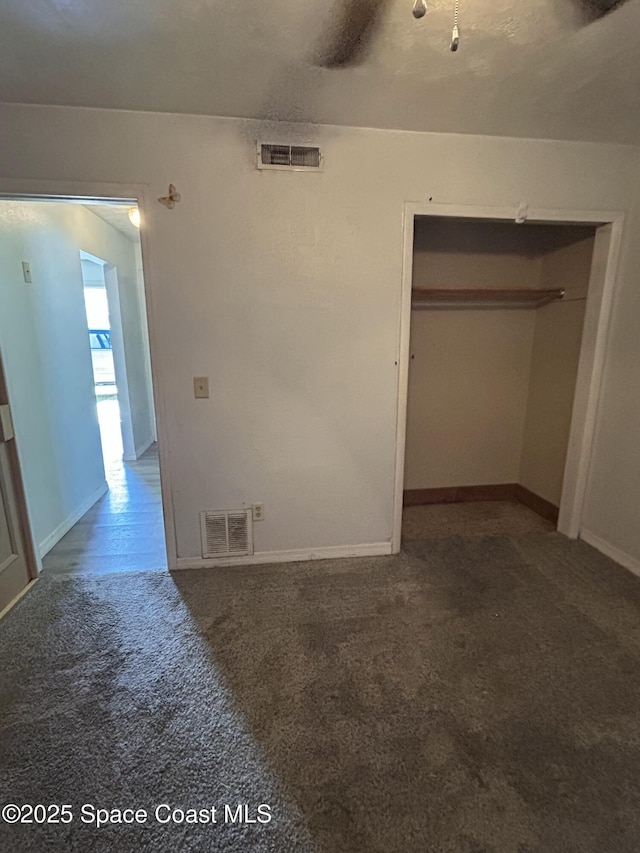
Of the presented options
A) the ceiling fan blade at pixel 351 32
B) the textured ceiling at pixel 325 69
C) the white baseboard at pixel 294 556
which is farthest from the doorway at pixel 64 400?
the ceiling fan blade at pixel 351 32

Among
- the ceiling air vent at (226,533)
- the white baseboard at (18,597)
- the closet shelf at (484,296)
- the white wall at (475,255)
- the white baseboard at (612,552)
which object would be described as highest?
the white wall at (475,255)

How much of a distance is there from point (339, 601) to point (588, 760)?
118cm

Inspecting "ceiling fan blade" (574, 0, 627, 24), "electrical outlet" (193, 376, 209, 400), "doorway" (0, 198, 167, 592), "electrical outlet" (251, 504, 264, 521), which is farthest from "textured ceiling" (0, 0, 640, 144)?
"electrical outlet" (251, 504, 264, 521)

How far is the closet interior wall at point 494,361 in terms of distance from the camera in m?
3.09

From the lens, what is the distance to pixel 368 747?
1.48m

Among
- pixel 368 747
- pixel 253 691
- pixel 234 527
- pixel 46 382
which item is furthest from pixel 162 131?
pixel 368 747

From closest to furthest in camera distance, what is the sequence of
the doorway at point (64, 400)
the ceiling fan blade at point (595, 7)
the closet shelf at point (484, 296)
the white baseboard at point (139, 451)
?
the ceiling fan blade at point (595, 7) < the doorway at point (64, 400) < the closet shelf at point (484, 296) < the white baseboard at point (139, 451)

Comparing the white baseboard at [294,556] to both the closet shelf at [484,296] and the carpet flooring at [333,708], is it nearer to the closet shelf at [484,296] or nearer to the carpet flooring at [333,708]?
the carpet flooring at [333,708]

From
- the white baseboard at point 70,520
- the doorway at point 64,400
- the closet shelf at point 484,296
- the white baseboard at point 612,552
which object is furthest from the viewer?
the closet shelf at point 484,296

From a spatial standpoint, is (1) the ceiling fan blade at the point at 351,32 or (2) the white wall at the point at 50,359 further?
(2) the white wall at the point at 50,359

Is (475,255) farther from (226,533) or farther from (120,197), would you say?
(226,533)

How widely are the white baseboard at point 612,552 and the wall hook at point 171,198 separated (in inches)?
128

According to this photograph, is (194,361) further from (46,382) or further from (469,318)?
(469,318)

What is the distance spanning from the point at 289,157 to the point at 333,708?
257cm
